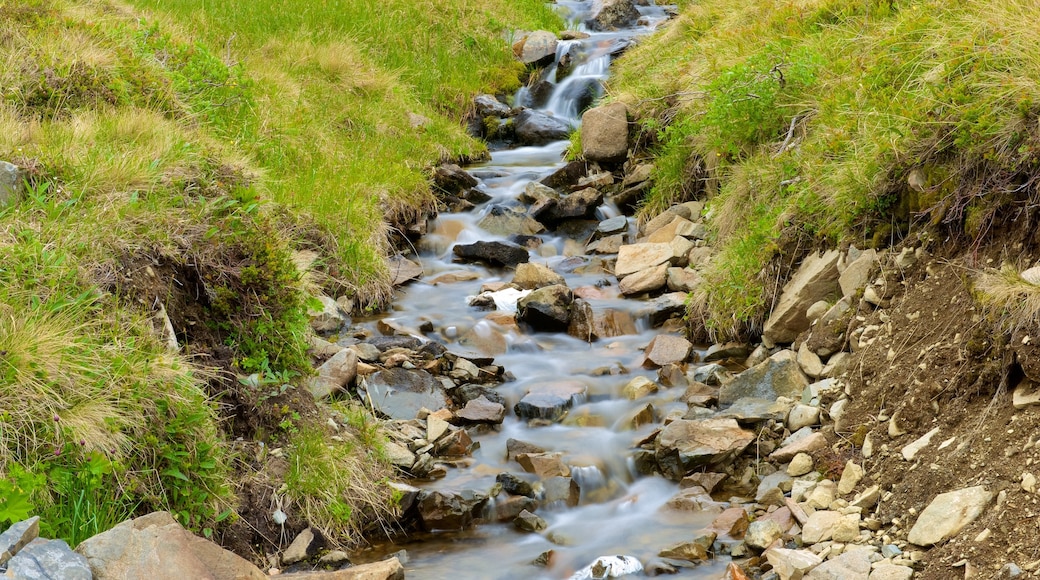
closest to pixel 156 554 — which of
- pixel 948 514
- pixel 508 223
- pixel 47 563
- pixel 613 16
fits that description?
pixel 47 563

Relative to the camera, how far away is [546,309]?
859 centimetres

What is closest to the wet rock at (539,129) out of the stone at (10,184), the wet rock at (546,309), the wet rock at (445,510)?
the wet rock at (546,309)

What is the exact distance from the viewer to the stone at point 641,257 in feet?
30.7

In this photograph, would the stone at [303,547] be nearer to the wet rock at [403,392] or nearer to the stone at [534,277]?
the wet rock at [403,392]

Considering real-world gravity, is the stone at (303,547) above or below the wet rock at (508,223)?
above

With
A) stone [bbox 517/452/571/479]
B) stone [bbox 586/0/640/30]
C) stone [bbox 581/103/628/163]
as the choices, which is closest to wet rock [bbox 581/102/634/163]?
stone [bbox 581/103/628/163]

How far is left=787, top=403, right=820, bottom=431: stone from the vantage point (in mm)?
6234

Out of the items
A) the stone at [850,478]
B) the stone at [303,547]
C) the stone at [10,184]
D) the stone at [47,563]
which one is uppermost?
the stone at [10,184]

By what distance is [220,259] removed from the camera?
593 cm

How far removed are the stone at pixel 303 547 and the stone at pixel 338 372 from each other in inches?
56.7

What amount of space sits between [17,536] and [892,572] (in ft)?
13.1

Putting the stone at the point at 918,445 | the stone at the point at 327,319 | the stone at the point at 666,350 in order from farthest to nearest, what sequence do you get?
the stone at the point at 327,319, the stone at the point at 666,350, the stone at the point at 918,445

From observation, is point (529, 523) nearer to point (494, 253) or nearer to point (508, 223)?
point (494, 253)

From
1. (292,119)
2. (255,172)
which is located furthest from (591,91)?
(255,172)
